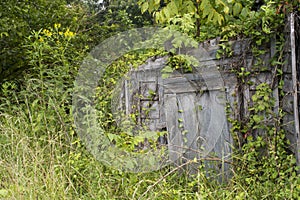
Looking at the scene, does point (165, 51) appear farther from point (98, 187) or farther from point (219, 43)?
point (98, 187)

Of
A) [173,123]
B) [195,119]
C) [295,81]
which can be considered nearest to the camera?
[295,81]

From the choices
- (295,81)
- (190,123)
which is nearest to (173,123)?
(190,123)

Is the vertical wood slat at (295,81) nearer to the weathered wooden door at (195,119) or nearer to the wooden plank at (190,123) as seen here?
the weathered wooden door at (195,119)

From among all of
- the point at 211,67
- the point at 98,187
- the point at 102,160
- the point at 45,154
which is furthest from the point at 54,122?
the point at 211,67

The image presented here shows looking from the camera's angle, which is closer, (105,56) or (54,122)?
(54,122)

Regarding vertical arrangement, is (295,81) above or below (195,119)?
above

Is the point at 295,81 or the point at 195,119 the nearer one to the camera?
the point at 295,81

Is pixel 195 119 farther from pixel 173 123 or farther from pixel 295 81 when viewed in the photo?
pixel 295 81

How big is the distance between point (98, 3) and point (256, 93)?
1103 centimetres

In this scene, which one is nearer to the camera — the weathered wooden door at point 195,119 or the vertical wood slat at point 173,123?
the weathered wooden door at point 195,119

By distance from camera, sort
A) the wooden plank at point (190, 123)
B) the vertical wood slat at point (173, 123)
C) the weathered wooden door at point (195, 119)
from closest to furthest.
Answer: the weathered wooden door at point (195, 119)
the wooden plank at point (190, 123)
the vertical wood slat at point (173, 123)

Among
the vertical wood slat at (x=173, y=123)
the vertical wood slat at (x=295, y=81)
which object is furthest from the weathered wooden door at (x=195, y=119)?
the vertical wood slat at (x=295, y=81)

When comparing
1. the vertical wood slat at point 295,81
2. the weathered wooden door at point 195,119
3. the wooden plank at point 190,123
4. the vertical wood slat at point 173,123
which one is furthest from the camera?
the vertical wood slat at point 173,123

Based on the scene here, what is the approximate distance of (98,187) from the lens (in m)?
2.66
